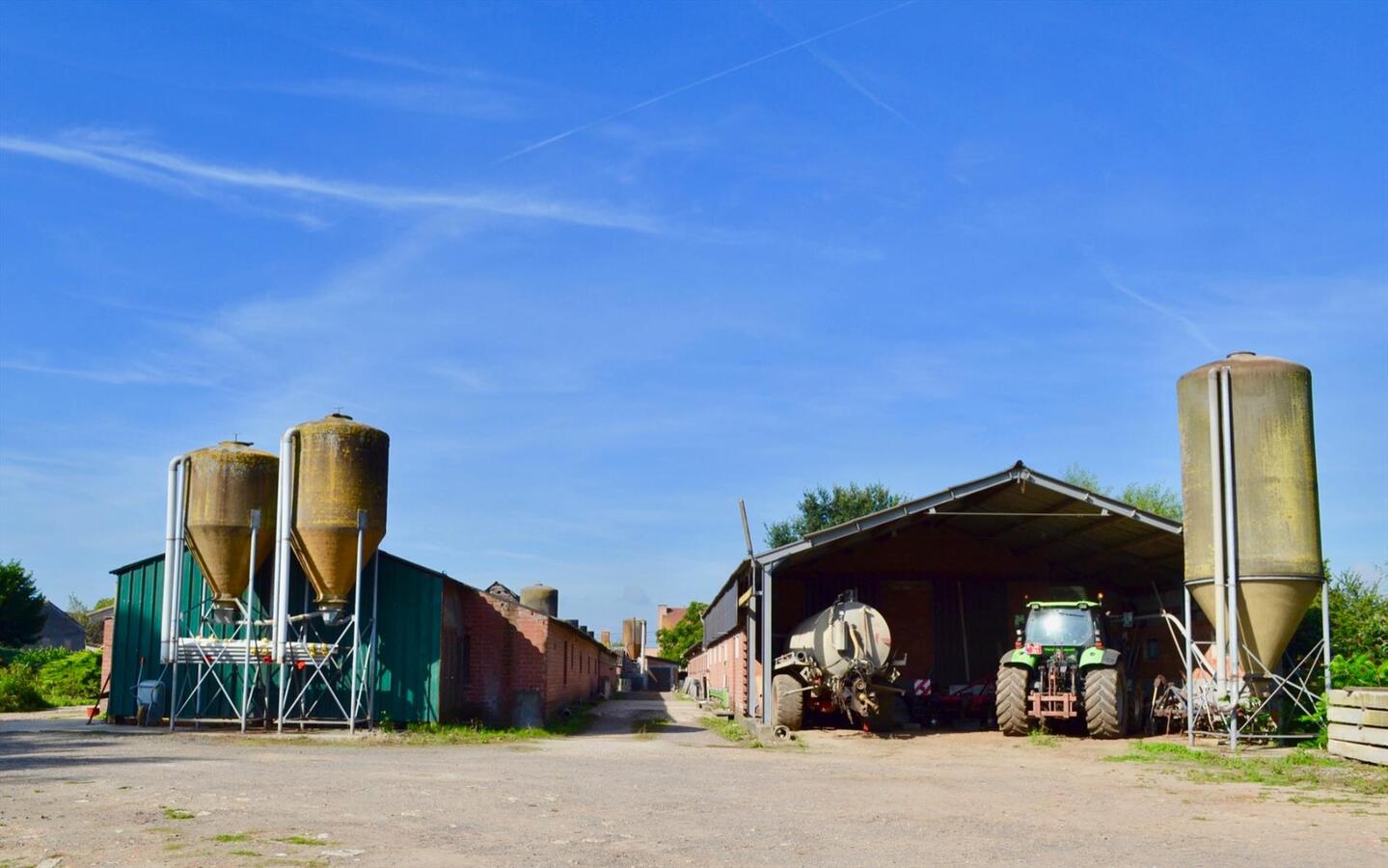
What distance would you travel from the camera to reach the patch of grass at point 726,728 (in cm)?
2492

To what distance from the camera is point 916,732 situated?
2622cm

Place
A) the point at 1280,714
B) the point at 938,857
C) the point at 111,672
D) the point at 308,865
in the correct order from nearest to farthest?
the point at 308,865
the point at 938,857
the point at 1280,714
the point at 111,672

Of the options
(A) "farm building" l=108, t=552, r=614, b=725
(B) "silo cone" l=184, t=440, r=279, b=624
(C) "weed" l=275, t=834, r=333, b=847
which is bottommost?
(C) "weed" l=275, t=834, r=333, b=847

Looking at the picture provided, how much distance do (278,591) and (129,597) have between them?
4.01 m

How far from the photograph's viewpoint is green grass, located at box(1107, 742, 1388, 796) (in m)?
15.4

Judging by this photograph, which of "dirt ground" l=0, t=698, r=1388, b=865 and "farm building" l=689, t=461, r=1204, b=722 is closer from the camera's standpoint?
"dirt ground" l=0, t=698, r=1388, b=865

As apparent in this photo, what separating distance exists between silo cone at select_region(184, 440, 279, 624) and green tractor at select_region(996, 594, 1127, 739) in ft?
46.9

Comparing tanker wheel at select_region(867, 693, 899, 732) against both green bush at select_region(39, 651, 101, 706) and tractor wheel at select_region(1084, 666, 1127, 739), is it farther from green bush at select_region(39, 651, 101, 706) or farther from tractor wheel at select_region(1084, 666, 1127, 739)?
green bush at select_region(39, 651, 101, 706)

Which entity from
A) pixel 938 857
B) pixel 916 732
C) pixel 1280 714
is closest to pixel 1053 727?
pixel 916 732

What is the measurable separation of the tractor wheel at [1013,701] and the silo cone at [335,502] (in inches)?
468

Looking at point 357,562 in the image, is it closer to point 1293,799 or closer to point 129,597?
point 129,597

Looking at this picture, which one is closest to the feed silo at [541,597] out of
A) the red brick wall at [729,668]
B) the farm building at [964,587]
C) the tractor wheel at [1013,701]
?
the red brick wall at [729,668]

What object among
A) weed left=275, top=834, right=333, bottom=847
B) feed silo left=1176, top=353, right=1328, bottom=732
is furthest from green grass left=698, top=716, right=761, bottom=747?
weed left=275, top=834, right=333, bottom=847

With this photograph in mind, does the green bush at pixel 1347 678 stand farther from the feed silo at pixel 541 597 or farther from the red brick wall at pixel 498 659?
the feed silo at pixel 541 597
